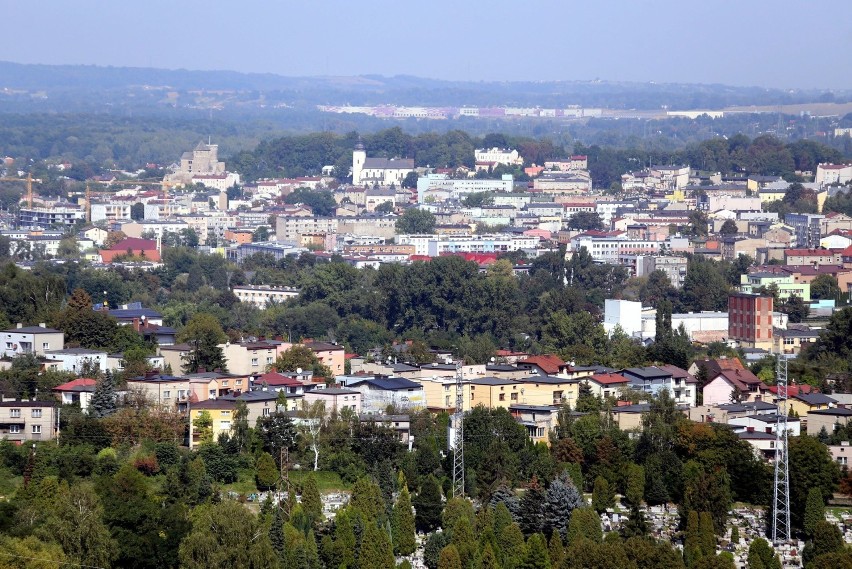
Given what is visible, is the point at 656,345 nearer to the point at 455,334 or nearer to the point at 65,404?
the point at 455,334

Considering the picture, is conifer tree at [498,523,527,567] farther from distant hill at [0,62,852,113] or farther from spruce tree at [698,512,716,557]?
distant hill at [0,62,852,113]

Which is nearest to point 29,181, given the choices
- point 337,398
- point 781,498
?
point 337,398

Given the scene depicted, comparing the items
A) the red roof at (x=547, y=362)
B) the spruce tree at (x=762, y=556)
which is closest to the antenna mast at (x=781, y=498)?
the spruce tree at (x=762, y=556)

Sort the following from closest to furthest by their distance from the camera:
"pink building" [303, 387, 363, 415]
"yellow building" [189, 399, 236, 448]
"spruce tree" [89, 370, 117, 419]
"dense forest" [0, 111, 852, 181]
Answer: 1. "yellow building" [189, 399, 236, 448]
2. "spruce tree" [89, 370, 117, 419]
3. "pink building" [303, 387, 363, 415]
4. "dense forest" [0, 111, 852, 181]

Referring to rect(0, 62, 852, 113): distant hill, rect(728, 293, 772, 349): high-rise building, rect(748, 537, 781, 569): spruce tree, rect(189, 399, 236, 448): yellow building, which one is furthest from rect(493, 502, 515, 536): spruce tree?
rect(0, 62, 852, 113): distant hill

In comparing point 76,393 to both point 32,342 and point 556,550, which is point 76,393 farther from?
point 556,550

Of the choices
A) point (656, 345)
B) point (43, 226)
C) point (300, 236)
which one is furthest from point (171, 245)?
point (656, 345)

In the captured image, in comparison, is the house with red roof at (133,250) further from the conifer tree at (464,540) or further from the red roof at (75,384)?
the conifer tree at (464,540)
